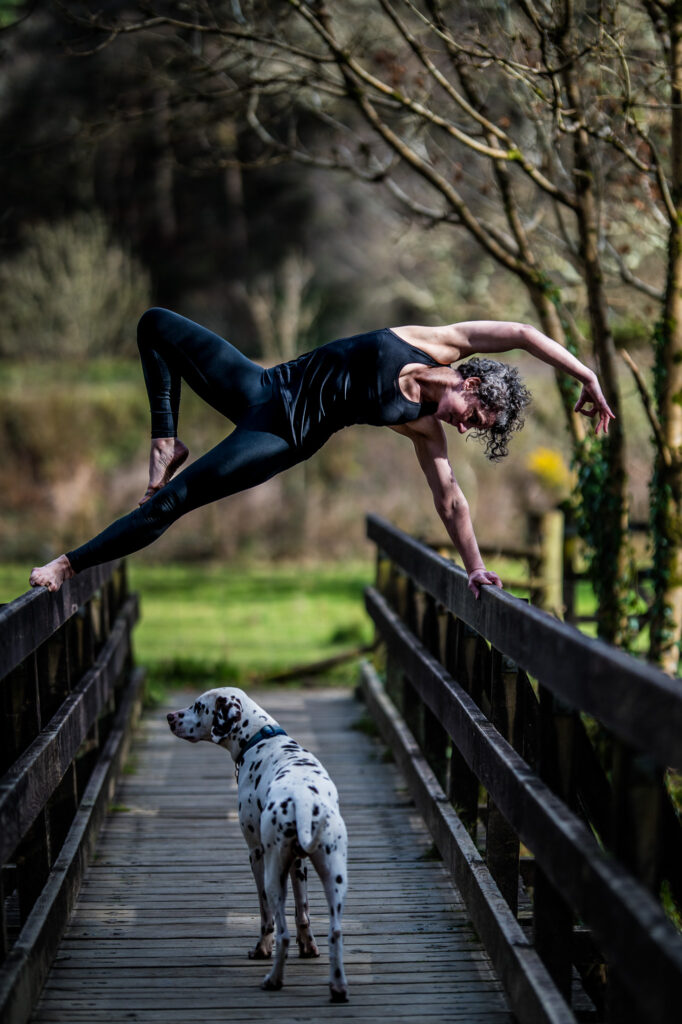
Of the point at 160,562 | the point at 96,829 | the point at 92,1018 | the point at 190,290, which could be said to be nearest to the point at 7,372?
the point at 160,562

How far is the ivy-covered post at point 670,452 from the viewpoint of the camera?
23.6 feet

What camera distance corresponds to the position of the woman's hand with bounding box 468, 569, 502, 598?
414 centimetres

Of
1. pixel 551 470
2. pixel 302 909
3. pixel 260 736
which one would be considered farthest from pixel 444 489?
pixel 551 470

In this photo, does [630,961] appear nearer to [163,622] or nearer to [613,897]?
[613,897]

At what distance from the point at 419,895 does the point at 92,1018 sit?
59.5 inches

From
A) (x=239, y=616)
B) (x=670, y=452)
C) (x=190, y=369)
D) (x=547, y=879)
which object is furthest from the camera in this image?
(x=239, y=616)

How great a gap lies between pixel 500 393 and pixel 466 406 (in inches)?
4.8

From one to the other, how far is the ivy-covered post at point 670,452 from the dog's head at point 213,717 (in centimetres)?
399

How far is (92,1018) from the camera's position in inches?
138

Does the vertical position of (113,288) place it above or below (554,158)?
above

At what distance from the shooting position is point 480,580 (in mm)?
4156

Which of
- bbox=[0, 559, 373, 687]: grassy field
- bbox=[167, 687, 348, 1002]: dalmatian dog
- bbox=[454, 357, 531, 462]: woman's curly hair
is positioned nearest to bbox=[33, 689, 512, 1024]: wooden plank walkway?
bbox=[167, 687, 348, 1002]: dalmatian dog

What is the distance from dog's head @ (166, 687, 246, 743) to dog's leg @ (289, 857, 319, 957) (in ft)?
1.70

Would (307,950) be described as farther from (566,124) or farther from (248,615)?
(248,615)
